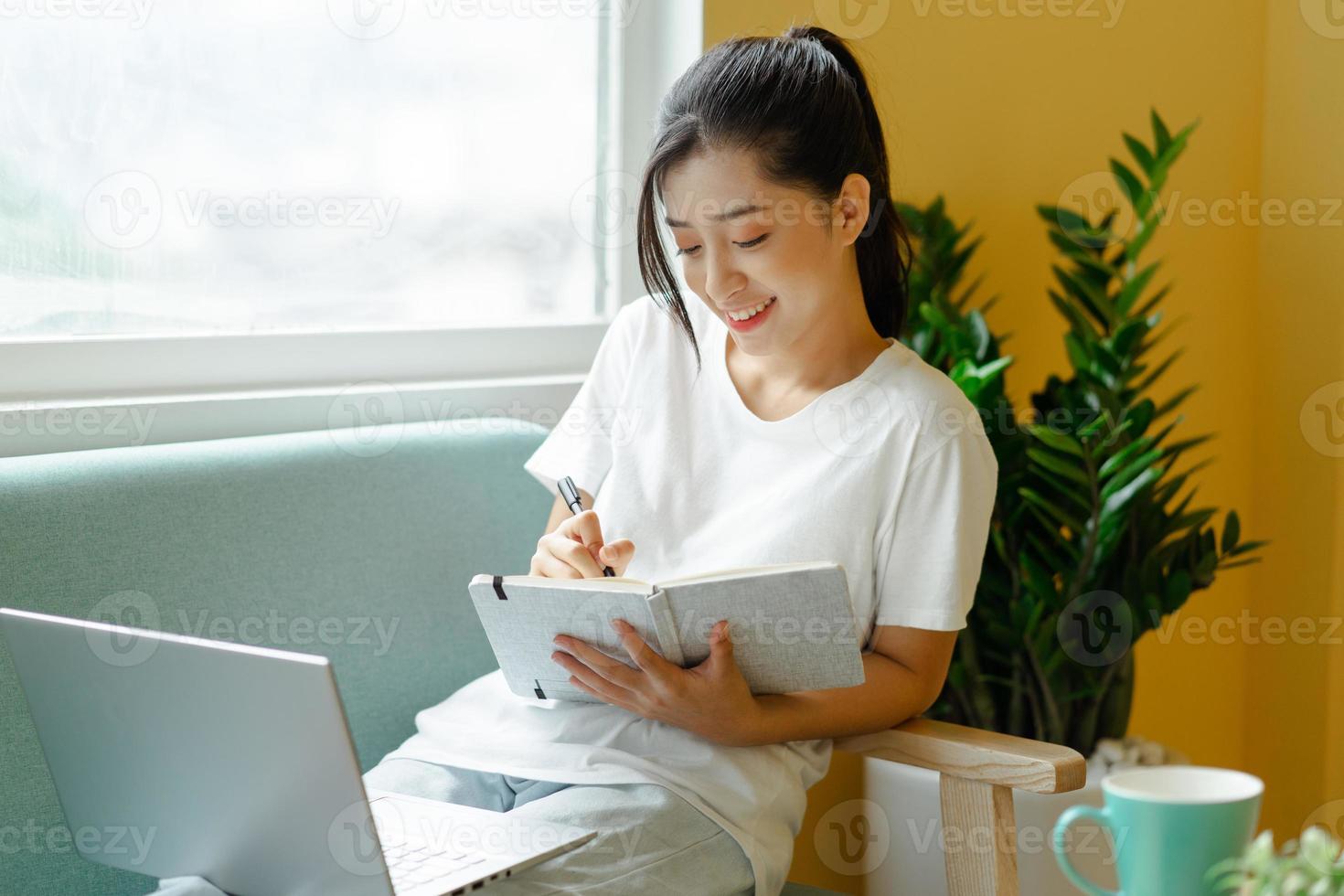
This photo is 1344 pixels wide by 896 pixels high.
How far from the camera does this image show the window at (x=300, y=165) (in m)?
1.62

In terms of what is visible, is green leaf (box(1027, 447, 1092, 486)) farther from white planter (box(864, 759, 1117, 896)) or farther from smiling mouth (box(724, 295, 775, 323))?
smiling mouth (box(724, 295, 775, 323))

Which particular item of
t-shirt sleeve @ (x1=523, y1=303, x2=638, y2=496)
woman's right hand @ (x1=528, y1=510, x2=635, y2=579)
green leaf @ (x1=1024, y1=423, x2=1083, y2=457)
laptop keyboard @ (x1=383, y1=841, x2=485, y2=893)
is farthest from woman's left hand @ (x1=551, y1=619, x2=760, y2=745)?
green leaf @ (x1=1024, y1=423, x2=1083, y2=457)

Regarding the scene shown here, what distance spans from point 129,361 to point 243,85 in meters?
0.40

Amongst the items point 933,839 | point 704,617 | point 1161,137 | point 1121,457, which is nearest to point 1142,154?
point 1161,137

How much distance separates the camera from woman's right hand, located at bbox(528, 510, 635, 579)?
4.62 ft

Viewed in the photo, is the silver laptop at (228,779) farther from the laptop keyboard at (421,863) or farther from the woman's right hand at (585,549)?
the woman's right hand at (585,549)

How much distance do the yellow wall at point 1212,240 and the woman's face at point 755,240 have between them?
0.71 m

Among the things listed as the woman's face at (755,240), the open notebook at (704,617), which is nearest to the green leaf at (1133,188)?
the woman's face at (755,240)

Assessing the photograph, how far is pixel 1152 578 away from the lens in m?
1.96

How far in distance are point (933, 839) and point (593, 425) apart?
2.57ft

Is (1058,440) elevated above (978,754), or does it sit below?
above

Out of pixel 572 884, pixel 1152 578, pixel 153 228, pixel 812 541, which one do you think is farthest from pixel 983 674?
pixel 153 228

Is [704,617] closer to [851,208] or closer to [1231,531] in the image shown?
[851,208]

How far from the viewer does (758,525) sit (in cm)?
147
